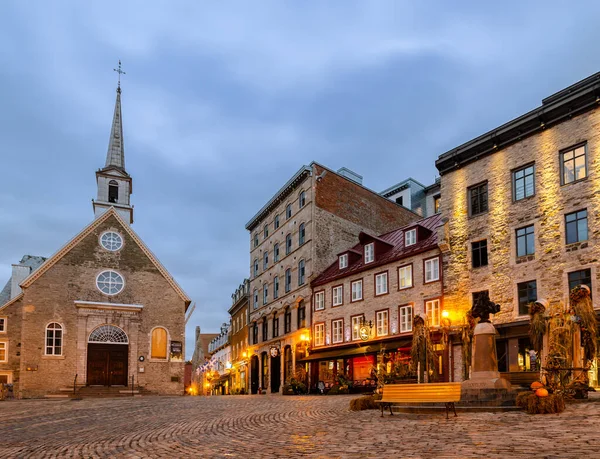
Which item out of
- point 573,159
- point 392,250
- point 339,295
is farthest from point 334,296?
point 573,159

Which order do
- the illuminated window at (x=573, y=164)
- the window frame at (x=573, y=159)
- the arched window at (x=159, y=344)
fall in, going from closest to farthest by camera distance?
the window frame at (x=573, y=159), the illuminated window at (x=573, y=164), the arched window at (x=159, y=344)

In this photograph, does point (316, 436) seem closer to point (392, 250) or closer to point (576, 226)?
point (576, 226)

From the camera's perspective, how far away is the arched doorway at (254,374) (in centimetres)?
5000

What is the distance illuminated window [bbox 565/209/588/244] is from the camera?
82.7 ft

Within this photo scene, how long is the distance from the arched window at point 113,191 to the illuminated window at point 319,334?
1907cm

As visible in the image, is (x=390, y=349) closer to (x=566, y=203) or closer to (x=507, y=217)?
(x=507, y=217)

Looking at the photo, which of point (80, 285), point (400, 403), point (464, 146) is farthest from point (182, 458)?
point (80, 285)

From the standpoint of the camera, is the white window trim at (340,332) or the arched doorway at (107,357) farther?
the arched doorway at (107,357)

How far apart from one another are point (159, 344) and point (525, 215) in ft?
84.6

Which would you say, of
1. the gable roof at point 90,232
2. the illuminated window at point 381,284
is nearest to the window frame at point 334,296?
the illuminated window at point 381,284

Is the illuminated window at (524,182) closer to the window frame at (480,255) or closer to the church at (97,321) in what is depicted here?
the window frame at (480,255)

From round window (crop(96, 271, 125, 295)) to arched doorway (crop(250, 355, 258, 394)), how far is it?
13.7 metres

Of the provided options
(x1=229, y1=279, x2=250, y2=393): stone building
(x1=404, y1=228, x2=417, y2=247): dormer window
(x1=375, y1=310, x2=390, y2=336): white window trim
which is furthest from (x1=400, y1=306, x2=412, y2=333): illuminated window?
(x1=229, y1=279, x2=250, y2=393): stone building

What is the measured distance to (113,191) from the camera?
48094mm
